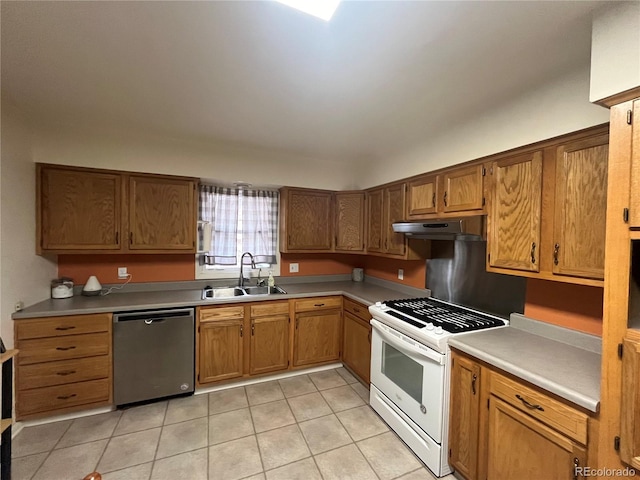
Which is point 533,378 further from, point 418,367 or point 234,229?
point 234,229

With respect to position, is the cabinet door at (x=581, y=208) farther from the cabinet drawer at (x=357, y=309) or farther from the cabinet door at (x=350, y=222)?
the cabinet door at (x=350, y=222)

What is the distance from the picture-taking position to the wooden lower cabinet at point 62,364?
6.70ft

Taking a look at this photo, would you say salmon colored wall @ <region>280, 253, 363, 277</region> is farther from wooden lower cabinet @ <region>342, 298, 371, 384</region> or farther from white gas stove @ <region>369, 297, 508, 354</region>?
white gas stove @ <region>369, 297, 508, 354</region>

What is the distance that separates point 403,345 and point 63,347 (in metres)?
2.63

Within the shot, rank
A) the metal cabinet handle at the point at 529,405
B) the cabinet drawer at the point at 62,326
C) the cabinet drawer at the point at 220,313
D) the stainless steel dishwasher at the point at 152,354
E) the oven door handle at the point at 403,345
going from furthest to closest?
the cabinet drawer at the point at 220,313, the stainless steel dishwasher at the point at 152,354, the cabinet drawer at the point at 62,326, the oven door handle at the point at 403,345, the metal cabinet handle at the point at 529,405

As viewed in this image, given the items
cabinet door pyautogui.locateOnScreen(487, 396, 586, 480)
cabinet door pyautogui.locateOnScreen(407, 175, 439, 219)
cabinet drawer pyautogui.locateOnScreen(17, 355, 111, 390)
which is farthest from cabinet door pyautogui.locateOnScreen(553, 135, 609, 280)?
cabinet drawer pyautogui.locateOnScreen(17, 355, 111, 390)

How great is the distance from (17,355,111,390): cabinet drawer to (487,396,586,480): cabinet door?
2827 mm

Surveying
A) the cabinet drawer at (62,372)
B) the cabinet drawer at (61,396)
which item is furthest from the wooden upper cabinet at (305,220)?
the cabinet drawer at (61,396)

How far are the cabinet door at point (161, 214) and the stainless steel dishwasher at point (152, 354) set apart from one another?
69 cm

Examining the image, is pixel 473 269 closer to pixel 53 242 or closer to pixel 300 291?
pixel 300 291

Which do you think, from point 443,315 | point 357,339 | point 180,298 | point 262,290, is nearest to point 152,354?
point 180,298

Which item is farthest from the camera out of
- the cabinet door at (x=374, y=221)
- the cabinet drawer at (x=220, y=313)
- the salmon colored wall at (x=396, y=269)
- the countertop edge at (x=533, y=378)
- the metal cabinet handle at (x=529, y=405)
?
the cabinet door at (x=374, y=221)

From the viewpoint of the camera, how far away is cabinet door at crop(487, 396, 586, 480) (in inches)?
46.7

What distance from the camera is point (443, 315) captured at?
2.13 metres
